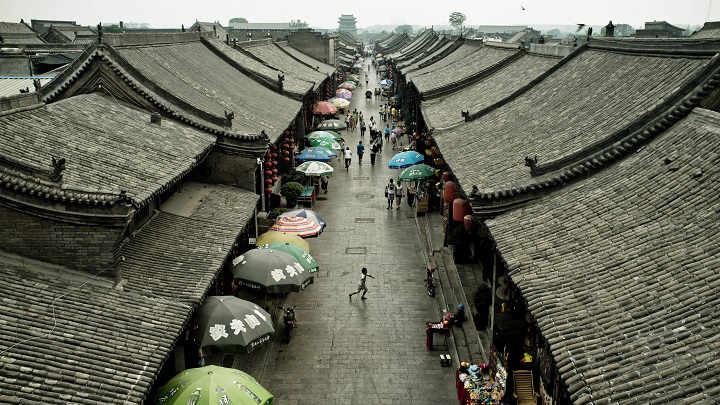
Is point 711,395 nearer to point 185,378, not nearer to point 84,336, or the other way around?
point 185,378

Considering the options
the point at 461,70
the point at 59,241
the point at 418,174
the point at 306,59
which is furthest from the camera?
the point at 306,59

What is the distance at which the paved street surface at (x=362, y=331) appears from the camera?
17.9 m

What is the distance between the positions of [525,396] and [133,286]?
957 cm

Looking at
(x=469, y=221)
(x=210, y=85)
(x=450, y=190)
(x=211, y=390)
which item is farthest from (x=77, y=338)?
(x=210, y=85)

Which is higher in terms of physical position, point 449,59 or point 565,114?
point 449,59

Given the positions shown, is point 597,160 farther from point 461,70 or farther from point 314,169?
point 461,70

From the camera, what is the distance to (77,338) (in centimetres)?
1225

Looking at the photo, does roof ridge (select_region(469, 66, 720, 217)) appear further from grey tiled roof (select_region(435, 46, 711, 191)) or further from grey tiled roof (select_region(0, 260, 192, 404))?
grey tiled roof (select_region(0, 260, 192, 404))

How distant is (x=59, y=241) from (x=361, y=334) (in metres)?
10.1

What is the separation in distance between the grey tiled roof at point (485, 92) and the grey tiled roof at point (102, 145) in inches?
542

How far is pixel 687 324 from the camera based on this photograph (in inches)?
401

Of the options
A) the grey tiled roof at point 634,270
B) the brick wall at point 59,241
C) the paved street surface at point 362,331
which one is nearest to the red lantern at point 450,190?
the paved street surface at point 362,331

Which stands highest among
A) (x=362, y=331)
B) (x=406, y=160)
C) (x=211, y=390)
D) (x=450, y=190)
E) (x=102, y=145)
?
(x=406, y=160)

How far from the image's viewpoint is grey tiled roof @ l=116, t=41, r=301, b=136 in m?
26.8
